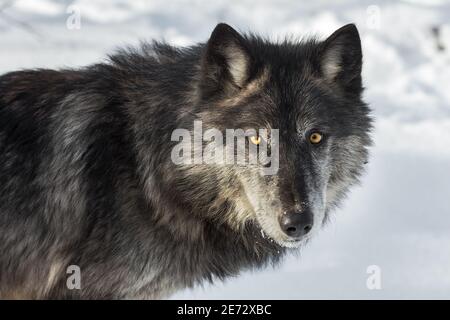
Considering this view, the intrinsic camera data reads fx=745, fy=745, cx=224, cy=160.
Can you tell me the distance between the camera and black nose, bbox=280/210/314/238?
513 cm

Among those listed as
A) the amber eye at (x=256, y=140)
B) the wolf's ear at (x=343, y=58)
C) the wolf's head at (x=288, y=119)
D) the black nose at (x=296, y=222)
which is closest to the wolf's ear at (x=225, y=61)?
the wolf's head at (x=288, y=119)

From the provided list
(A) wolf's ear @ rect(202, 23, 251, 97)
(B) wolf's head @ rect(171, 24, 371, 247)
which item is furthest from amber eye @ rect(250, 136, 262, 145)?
(A) wolf's ear @ rect(202, 23, 251, 97)

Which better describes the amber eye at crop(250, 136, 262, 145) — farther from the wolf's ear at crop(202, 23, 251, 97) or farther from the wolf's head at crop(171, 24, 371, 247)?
the wolf's ear at crop(202, 23, 251, 97)

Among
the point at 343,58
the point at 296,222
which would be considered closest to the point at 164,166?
the point at 296,222

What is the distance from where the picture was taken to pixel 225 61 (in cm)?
556

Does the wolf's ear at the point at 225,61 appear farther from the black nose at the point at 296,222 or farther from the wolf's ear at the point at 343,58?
the black nose at the point at 296,222

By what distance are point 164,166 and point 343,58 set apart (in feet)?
5.34

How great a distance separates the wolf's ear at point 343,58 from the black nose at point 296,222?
124 cm

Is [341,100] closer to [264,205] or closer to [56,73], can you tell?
[264,205]

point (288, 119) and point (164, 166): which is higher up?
point (288, 119)

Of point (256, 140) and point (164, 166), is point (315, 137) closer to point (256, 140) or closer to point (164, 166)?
point (256, 140)

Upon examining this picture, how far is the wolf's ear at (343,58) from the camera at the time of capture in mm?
5699
